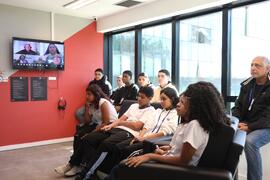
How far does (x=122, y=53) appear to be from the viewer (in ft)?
19.5

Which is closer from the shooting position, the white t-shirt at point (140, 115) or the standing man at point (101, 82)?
the white t-shirt at point (140, 115)

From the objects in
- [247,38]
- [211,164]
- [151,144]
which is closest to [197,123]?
[211,164]

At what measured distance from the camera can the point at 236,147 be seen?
173cm

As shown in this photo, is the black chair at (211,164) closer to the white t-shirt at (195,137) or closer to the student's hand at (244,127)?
the white t-shirt at (195,137)

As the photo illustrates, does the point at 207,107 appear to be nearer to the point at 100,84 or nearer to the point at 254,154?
the point at 254,154

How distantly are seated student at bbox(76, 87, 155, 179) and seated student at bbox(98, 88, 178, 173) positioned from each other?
0.32ft

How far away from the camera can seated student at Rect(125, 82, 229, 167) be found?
1.77 metres

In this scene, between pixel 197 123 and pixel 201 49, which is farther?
pixel 201 49

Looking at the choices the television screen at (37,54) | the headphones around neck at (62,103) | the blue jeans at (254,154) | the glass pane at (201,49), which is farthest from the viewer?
the headphones around neck at (62,103)

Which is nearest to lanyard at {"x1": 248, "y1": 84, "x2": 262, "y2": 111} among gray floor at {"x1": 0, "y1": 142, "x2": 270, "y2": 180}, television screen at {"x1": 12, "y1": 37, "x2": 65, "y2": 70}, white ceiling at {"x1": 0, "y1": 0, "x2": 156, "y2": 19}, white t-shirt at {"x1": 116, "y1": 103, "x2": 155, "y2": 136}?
gray floor at {"x1": 0, "y1": 142, "x2": 270, "y2": 180}

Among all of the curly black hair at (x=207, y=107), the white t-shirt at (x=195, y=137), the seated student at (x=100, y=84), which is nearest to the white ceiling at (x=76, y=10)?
the seated student at (x=100, y=84)

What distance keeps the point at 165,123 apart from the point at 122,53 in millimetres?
3260

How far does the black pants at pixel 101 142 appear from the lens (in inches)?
120

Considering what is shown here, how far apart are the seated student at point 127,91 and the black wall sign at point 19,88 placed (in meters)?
1.68
